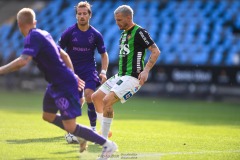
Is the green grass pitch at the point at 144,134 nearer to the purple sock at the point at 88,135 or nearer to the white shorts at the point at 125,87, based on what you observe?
the purple sock at the point at 88,135

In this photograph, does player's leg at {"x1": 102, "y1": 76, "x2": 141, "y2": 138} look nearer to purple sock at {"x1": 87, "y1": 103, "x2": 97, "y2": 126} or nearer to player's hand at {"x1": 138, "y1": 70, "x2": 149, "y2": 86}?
player's hand at {"x1": 138, "y1": 70, "x2": 149, "y2": 86}

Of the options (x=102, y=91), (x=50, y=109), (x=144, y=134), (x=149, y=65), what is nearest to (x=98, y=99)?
(x=102, y=91)

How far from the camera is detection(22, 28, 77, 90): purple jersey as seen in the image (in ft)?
27.6

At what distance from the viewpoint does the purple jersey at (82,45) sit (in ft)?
39.2

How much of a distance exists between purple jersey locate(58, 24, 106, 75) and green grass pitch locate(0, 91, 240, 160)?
146cm

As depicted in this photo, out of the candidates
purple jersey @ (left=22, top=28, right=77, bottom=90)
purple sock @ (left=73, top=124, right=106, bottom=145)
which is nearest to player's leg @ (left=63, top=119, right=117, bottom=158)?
purple sock @ (left=73, top=124, right=106, bottom=145)

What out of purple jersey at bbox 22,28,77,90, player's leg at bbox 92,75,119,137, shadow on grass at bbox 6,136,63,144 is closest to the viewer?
purple jersey at bbox 22,28,77,90

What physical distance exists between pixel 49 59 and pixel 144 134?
4.50 metres

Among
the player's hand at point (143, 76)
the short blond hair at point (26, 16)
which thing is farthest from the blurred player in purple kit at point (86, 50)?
the short blond hair at point (26, 16)

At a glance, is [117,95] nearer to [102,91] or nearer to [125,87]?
[125,87]

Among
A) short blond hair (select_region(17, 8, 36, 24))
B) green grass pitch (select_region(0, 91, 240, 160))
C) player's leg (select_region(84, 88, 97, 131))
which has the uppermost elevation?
short blond hair (select_region(17, 8, 36, 24))

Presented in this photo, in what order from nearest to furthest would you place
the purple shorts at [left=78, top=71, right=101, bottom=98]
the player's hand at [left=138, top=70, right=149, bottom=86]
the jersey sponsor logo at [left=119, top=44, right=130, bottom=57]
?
the player's hand at [left=138, top=70, right=149, bottom=86]
the jersey sponsor logo at [left=119, top=44, right=130, bottom=57]
the purple shorts at [left=78, top=71, right=101, bottom=98]

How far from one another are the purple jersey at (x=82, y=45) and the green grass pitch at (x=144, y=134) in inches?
57.3

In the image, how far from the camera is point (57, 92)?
339 inches
